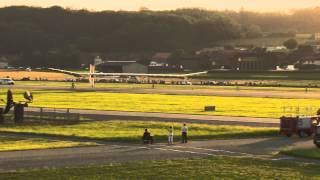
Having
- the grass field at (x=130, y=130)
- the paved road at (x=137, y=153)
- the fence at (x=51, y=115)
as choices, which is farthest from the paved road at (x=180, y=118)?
the paved road at (x=137, y=153)

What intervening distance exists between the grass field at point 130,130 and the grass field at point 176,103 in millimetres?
13143

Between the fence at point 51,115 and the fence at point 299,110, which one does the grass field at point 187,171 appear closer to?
the fence at point 51,115

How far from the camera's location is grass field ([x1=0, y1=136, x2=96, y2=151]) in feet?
143

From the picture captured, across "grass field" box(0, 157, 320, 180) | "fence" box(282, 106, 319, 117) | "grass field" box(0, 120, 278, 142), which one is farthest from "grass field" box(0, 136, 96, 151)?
"fence" box(282, 106, 319, 117)

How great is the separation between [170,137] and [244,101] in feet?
136

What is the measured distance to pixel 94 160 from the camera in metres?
38.0

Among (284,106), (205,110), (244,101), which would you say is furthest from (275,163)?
(244,101)

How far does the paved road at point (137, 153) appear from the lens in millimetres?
37281

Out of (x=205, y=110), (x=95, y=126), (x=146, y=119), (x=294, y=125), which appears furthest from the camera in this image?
(x=205, y=110)

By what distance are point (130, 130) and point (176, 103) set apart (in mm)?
29832

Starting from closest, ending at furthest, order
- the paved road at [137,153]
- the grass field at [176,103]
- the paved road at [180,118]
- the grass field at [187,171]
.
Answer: the grass field at [187,171], the paved road at [137,153], the paved road at [180,118], the grass field at [176,103]

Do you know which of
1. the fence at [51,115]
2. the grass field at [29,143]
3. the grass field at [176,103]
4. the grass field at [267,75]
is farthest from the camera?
the grass field at [267,75]

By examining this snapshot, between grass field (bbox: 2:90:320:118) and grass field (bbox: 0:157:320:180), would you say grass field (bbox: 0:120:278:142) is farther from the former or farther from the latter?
grass field (bbox: 2:90:320:118)

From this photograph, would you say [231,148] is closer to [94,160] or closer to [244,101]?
[94,160]
